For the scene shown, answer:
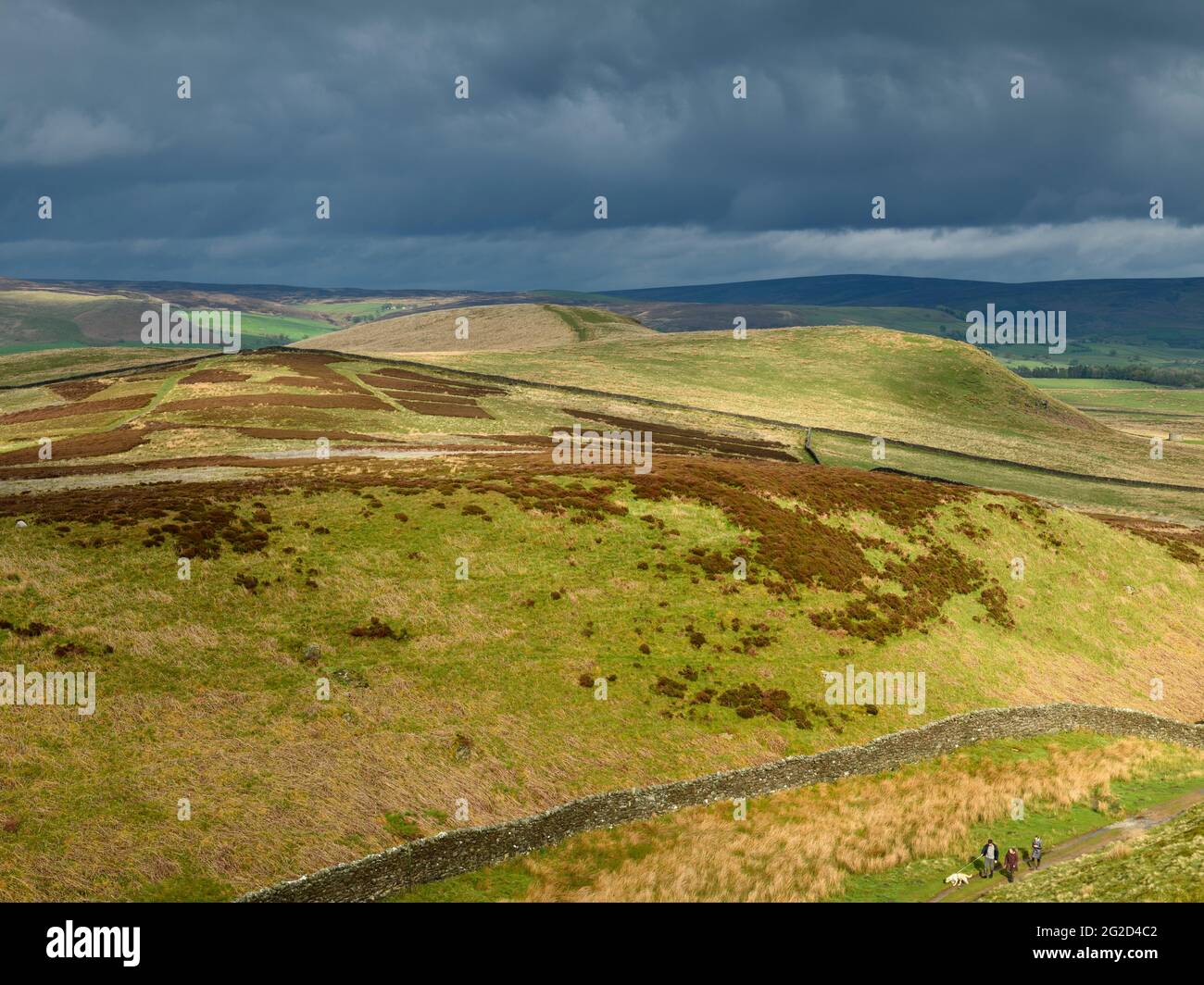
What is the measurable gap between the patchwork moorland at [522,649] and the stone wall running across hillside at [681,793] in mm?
785

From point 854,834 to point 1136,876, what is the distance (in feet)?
39.1

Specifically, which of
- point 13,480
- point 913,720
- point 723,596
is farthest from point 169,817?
point 13,480

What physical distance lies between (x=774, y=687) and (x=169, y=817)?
29.2 metres

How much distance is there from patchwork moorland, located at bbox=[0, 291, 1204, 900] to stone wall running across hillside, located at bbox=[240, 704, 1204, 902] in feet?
2.58

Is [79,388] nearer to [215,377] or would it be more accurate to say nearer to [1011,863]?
[215,377]

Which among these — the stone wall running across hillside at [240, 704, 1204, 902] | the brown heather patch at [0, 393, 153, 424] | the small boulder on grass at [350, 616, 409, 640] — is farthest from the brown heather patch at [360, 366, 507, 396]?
the stone wall running across hillside at [240, 704, 1204, 902]

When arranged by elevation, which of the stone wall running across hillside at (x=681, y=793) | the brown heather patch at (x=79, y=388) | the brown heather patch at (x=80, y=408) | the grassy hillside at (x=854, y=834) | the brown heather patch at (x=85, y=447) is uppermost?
the brown heather patch at (x=79, y=388)

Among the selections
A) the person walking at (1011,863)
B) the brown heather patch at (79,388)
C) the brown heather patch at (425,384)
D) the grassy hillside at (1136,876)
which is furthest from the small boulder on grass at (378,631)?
the brown heather patch at (79,388)

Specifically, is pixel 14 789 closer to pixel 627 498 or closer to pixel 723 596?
pixel 723 596

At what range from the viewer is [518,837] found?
1382 inches

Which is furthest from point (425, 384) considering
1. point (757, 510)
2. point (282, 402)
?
point (757, 510)

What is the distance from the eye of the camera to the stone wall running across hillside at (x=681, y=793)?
102 feet

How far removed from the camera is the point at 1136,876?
95.2 ft

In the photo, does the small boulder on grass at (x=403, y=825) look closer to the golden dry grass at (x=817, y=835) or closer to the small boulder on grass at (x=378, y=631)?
the golden dry grass at (x=817, y=835)
